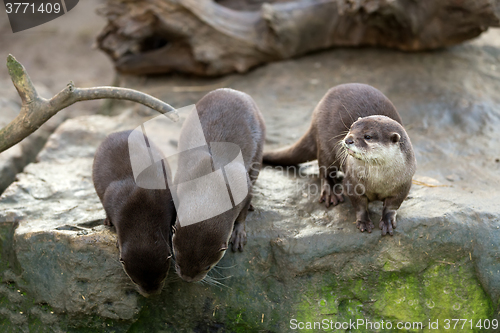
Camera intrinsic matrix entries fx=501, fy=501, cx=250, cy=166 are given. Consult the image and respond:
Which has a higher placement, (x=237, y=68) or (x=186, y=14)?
(x=186, y=14)

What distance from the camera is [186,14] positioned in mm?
5070

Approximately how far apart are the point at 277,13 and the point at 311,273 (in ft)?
10.8

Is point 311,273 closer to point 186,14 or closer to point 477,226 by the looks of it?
point 477,226

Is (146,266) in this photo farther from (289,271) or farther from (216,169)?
(289,271)

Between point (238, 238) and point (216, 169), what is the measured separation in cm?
39

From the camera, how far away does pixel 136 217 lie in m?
2.56

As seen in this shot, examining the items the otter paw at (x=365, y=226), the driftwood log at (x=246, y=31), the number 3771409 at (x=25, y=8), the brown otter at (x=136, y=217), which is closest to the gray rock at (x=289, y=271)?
the otter paw at (x=365, y=226)

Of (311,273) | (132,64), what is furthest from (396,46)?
(311,273)

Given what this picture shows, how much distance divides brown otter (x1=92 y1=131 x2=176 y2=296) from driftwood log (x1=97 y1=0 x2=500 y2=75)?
242cm

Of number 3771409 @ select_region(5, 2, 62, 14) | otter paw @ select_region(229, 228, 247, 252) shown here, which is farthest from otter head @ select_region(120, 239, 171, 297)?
number 3771409 @ select_region(5, 2, 62, 14)

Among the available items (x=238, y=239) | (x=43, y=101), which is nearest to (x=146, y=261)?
(x=238, y=239)

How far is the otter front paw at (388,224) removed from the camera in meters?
2.66

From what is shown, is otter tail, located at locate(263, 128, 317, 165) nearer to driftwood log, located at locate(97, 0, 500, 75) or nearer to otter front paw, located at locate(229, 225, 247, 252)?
otter front paw, located at locate(229, 225, 247, 252)

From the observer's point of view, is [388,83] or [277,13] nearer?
[388,83]
